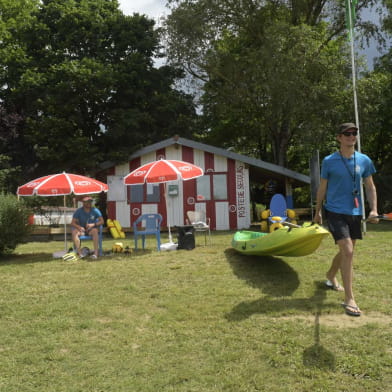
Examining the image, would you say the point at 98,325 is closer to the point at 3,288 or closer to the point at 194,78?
the point at 3,288

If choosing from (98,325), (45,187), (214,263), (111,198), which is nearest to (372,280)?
(214,263)

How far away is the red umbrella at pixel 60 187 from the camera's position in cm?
788

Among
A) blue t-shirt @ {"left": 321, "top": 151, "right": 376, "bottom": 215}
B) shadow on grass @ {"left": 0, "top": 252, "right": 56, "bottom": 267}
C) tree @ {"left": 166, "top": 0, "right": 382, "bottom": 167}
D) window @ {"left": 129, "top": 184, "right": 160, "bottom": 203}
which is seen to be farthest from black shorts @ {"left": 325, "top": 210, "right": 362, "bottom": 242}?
tree @ {"left": 166, "top": 0, "right": 382, "bottom": 167}

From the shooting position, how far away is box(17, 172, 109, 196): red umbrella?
25.9 ft

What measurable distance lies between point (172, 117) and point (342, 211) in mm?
16532

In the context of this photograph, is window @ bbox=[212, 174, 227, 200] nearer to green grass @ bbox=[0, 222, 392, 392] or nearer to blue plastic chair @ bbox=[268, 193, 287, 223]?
blue plastic chair @ bbox=[268, 193, 287, 223]

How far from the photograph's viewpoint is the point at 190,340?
3402 mm

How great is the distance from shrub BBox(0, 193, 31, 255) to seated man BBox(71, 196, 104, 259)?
1237 mm

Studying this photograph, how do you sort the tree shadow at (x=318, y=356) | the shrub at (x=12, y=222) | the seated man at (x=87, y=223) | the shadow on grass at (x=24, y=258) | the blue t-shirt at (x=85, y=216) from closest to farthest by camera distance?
1. the tree shadow at (x=318, y=356)
2. the shadow on grass at (x=24, y=258)
3. the seated man at (x=87, y=223)
4. the shrub at (x=12, y=222)
5. the blue t-shirt at (x=85, y=216)

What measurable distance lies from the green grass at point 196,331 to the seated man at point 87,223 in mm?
1924

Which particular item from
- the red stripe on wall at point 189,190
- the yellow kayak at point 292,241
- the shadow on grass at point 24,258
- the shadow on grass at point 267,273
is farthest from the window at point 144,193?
the yellow kayak at point 292,241

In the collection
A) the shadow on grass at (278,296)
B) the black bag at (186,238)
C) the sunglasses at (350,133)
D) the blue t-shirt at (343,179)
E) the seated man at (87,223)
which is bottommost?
the shadow on grass at (278,296)

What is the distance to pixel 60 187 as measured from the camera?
314 inches

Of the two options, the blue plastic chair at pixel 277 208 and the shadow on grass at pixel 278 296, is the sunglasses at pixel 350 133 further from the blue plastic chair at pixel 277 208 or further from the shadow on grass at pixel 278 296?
the blue plastic chair at pixel 277 208
